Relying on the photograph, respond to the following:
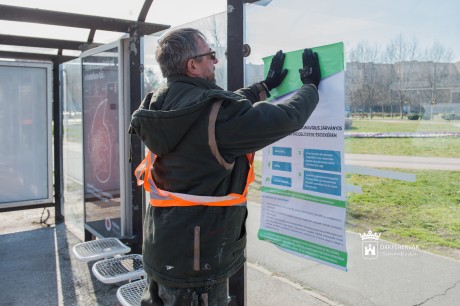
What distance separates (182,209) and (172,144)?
294mm

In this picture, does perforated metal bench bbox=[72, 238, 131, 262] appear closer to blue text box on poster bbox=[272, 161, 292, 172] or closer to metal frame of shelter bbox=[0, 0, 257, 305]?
metal frame of shelter bbox=[0, 0, 257, 305]

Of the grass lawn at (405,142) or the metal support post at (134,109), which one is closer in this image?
the grass lawn at (405,142)

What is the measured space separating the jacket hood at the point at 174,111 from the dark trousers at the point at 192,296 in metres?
0.63

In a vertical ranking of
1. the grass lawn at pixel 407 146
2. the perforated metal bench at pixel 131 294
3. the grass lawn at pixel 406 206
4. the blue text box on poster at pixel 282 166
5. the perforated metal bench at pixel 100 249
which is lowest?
the perforated metal bench at pixel 131 294

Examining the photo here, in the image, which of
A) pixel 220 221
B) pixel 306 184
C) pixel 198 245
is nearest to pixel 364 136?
pixel 306 184

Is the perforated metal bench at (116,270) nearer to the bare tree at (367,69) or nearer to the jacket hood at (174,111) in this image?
the jacket hood at (174,111)

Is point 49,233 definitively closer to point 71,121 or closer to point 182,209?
point 71,121

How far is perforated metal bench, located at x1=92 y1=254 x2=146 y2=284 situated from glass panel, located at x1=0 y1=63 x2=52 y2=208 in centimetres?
267

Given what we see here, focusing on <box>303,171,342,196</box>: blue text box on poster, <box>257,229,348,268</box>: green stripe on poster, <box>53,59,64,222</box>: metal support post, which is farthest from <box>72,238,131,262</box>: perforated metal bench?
<box>53,59,64,222</box>: metal support post

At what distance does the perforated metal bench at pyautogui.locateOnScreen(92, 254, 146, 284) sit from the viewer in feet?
11.0

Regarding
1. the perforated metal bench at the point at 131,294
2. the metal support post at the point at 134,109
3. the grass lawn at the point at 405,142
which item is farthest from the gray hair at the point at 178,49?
the metal support post at the point at 134,109

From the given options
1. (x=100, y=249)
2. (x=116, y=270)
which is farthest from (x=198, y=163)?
(x=100, y=249)

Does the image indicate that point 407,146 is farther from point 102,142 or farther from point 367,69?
point 102,142

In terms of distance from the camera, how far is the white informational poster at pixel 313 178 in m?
2.26
